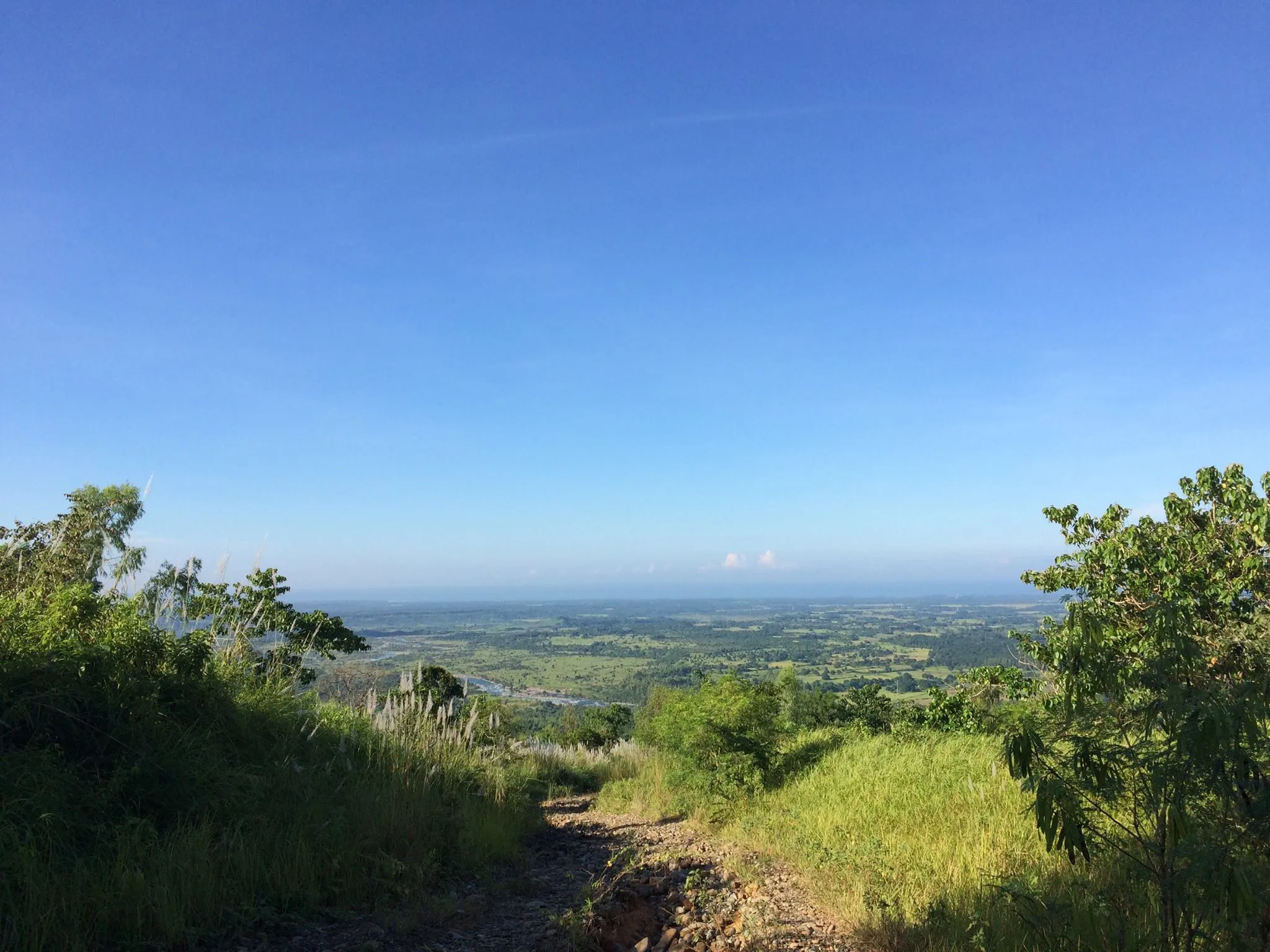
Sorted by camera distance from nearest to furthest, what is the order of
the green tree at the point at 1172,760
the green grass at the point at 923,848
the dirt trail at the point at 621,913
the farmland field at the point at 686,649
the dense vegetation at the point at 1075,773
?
the green tree at the point at 1172,760 → the dense vegetation at the point at 1075,773 → the green grass at the point at 923,848 → the dirt trail at the point at 621,913 → the farmland field at the point at 686,649

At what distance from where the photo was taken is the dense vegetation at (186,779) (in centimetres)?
432

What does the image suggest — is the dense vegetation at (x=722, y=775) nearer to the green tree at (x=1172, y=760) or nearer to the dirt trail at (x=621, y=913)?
the green tree at (x=1172, y=760)

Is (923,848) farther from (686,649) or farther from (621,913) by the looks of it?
(686,649)

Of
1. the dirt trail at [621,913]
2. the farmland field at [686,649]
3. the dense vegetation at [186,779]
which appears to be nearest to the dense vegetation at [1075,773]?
the dirt trail at [621,913]

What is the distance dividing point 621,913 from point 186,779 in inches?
142

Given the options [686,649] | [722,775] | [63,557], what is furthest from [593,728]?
[686,649]

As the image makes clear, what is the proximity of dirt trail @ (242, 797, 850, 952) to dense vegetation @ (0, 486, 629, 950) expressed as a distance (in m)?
0.46

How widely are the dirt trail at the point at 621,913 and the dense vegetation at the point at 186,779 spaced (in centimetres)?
46

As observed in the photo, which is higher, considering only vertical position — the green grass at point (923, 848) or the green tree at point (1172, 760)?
the green tree at point (1172, 760)

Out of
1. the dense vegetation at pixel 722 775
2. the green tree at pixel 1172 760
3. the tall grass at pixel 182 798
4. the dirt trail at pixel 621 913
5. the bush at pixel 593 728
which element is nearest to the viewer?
the green tree at pixel 1172 760

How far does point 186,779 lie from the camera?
18.5 feet

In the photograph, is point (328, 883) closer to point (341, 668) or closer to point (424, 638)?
point (341, 668)

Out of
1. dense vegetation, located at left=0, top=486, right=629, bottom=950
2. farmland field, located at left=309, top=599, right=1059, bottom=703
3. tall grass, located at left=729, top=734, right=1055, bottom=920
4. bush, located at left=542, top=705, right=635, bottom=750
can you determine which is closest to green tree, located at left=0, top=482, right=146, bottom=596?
dense vegetation, located at left=0, top=486, right=629, bottom=950

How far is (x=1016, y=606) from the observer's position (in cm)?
9350
